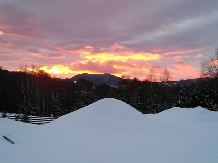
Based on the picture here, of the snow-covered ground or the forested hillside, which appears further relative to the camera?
the forested hillside

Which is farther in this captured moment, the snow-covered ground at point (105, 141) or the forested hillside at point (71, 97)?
the forested hillside at point (71, 97)

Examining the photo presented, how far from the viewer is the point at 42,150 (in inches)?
297

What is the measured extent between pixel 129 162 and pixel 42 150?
337 cm

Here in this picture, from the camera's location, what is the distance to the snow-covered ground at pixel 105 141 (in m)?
6.96

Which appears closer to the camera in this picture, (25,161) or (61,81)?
(25,161)

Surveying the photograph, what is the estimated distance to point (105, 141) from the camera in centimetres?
919

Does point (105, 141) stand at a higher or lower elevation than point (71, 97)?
higher

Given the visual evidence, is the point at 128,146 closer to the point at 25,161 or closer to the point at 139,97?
the point at 25,161

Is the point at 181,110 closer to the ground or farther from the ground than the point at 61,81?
closer to the ground

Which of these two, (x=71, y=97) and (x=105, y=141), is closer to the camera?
(x=105, y=141)

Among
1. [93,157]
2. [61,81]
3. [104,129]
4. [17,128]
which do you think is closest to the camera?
[93,157]

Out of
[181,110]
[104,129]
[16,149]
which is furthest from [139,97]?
[16,149]

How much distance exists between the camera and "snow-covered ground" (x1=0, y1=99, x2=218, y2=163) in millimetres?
6961

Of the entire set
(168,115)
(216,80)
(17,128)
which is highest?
(216,80)
